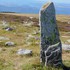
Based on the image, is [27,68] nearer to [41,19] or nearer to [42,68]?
[42,68]

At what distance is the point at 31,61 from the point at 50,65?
5.23 ft

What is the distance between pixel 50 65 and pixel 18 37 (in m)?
14.9

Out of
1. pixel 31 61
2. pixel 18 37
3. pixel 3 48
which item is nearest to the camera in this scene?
pixel 31 61

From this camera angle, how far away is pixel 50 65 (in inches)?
811

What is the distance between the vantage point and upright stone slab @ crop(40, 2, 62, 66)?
20.6 meters

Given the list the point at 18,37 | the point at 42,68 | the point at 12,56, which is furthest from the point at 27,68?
the point at 18,37

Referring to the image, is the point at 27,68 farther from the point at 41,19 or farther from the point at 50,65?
the point at 41,19

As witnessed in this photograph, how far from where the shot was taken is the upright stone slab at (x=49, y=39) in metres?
20.6

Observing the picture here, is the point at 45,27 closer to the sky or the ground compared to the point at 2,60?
closer to the sky

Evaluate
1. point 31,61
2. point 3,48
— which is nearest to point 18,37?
point 3,48

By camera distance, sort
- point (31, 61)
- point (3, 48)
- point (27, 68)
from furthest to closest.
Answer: point (3, 48), point (31, 61), point (27, 68)

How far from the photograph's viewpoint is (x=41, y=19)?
20.6 m

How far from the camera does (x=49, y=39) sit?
821 inches

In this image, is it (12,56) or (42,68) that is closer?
(42,68)
